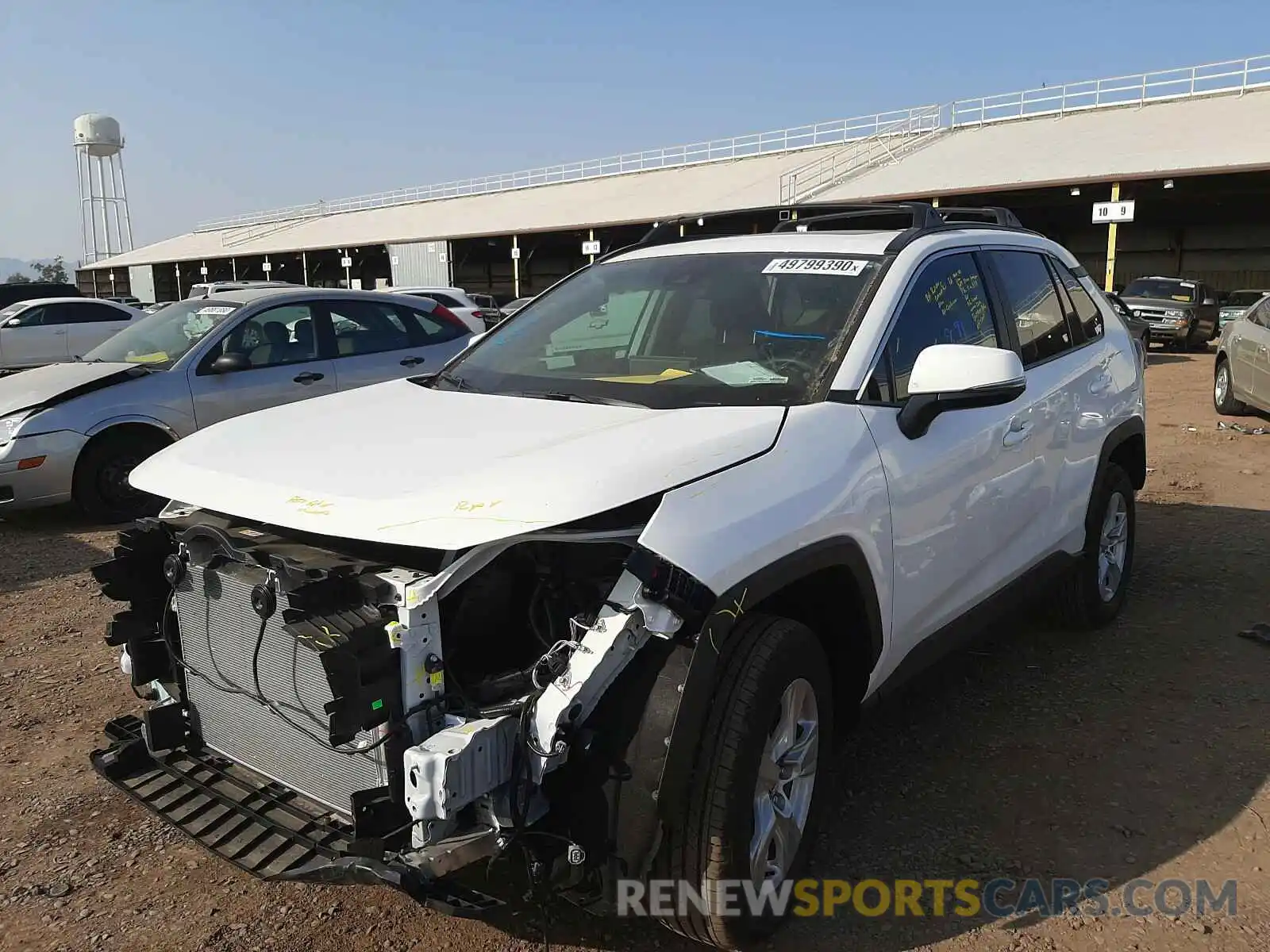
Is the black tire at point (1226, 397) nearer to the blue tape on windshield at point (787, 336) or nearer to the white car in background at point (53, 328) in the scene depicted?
the blue tape on windshield at point (787, 336)

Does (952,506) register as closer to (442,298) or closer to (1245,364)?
(1245,364)

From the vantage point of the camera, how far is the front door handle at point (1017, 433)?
3.67 m

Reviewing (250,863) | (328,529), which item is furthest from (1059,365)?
(250,863)

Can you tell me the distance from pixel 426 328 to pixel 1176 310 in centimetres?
1756

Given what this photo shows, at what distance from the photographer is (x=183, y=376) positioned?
7.46 metres

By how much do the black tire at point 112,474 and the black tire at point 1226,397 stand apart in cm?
1081

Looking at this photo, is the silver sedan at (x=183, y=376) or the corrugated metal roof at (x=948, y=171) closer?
the silver sedan at (x=183, y=376)

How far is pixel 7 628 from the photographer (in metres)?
5.14

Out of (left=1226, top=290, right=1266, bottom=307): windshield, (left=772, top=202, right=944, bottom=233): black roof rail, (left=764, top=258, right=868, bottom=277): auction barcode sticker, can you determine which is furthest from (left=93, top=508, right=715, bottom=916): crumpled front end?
(left=1226, top=290, right=1266, bottom=307): windshield

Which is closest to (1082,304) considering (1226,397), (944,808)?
(944,808)

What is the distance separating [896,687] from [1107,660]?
188 centimetres

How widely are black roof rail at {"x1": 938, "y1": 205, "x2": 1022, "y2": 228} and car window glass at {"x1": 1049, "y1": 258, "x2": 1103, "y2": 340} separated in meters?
0.28

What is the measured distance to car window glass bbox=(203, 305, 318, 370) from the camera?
7.77 metres

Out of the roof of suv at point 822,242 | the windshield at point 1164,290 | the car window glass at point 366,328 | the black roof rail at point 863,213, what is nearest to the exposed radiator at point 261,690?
the roof of suv at point 822,242
